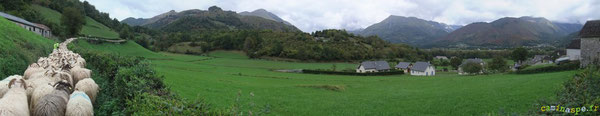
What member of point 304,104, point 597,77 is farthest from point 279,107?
point 597,77

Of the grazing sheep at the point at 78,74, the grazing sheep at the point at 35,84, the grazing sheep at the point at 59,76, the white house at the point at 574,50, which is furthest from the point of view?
the white house at the point at 574,50

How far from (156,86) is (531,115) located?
34.4 feet

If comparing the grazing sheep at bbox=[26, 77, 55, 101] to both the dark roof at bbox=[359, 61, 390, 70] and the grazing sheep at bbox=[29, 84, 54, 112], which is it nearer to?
the grazing sheep at bbox=[29, 84, 54, 112]

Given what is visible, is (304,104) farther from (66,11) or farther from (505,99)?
(66,11)

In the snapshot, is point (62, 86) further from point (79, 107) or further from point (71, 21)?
point (71, 21)

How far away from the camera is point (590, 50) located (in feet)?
105

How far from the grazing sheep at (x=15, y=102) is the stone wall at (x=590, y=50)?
1782 inches

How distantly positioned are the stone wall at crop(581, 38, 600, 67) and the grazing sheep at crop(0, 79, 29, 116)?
4526 cm

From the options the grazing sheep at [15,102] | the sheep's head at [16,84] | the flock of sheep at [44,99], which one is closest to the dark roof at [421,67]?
the flock of sheep at [44,99]

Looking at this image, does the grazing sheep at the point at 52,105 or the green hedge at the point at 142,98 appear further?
the grazing sheep at the point at 52,105

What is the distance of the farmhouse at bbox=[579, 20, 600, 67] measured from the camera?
30969mm

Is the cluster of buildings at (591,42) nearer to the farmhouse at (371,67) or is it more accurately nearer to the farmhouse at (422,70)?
the farmhouse at (422,70)

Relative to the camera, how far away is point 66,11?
218ft

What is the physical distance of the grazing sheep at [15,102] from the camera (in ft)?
24.3
